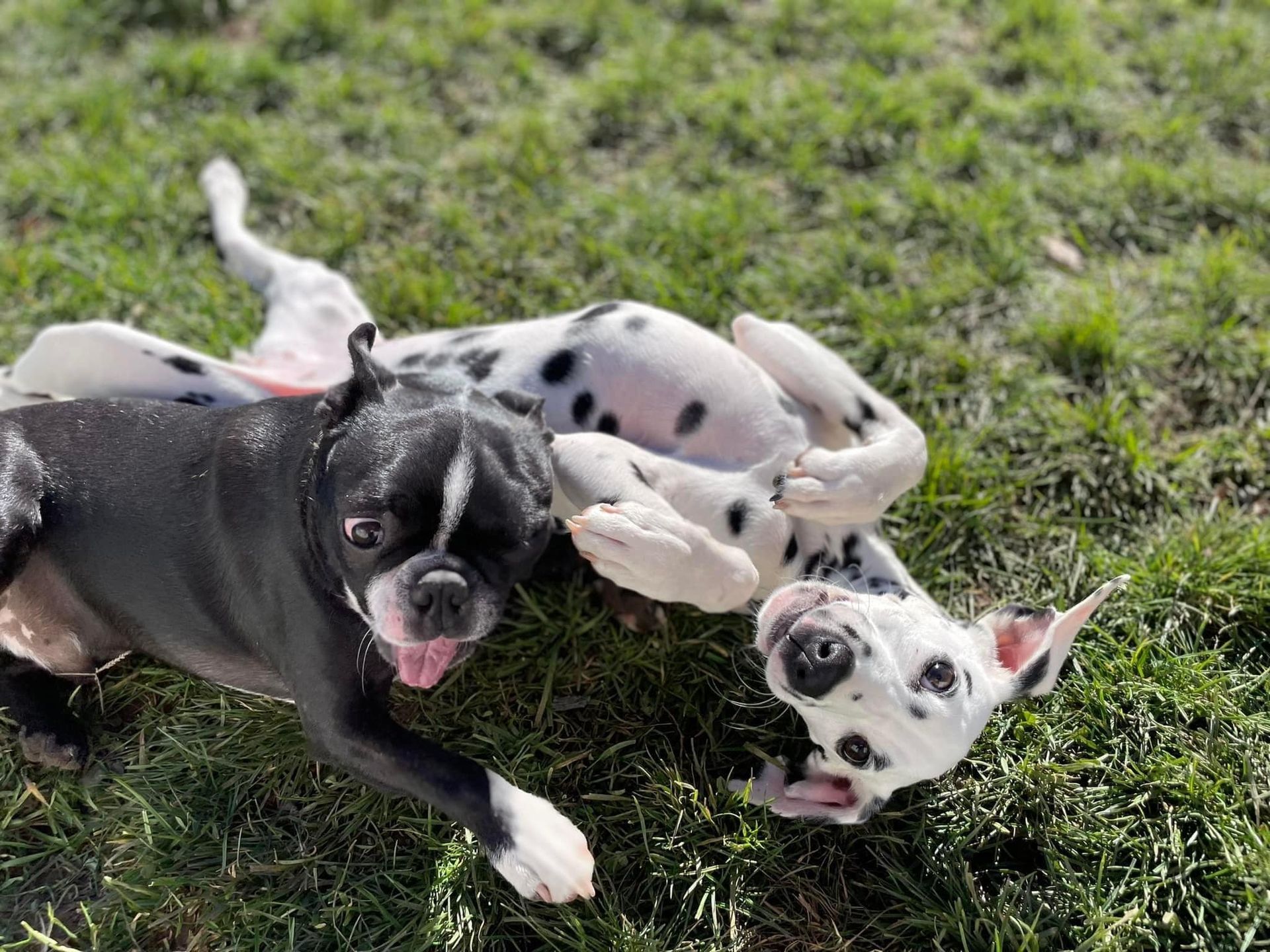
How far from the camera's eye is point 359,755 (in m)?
3.72

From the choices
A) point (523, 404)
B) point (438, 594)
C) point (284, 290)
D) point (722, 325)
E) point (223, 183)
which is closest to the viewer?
point (438, 594)

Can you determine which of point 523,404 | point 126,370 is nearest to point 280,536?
point 523,404

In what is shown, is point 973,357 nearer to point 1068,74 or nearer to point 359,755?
point 1068,74

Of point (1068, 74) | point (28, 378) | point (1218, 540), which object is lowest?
point (1218, 540)

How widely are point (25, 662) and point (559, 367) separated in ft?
7.30

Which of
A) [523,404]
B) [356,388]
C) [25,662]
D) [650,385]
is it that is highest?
[356,388]

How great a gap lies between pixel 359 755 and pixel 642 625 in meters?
1.28

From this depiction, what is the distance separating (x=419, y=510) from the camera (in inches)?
140

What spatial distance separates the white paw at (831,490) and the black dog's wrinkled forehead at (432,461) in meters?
0.89

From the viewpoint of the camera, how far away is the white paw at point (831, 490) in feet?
13.5

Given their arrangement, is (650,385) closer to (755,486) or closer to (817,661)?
(755,486)

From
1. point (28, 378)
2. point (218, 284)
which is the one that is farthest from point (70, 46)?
point (28, 378)

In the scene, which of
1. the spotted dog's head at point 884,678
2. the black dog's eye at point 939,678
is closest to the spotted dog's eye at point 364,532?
the spotted dog's head at point 884,678

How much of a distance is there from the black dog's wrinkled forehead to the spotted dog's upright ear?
1.62 m
